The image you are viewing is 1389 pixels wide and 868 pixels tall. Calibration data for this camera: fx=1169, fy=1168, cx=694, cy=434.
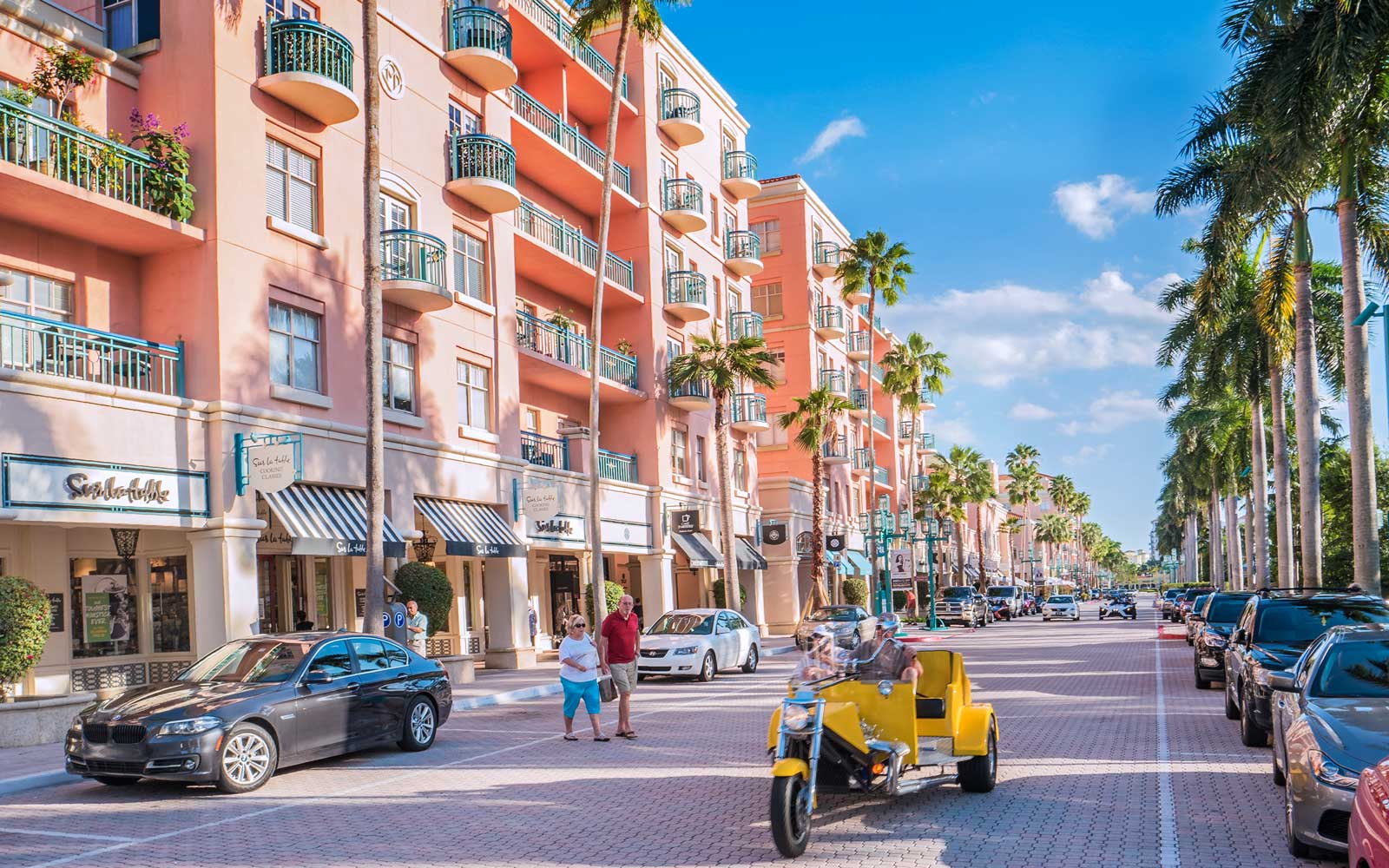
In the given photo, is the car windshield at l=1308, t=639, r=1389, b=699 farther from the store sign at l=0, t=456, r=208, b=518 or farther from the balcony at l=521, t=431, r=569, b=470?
the balcony at l=521, t=431, r=569, b=470

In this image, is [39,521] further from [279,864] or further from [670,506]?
[670,506]

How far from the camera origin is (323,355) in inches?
892

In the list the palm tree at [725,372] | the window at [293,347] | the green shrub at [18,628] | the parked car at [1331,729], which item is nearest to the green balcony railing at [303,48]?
the window at [293,347]

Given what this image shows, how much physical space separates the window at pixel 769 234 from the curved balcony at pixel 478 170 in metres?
30.1

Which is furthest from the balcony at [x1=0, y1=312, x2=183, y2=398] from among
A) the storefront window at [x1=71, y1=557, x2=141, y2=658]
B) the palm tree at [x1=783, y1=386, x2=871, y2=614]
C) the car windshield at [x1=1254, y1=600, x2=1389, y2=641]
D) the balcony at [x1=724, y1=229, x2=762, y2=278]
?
the palm tree at [x1=783, y1=386, x2=871, y2=614]

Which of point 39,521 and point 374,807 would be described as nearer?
point 374,807

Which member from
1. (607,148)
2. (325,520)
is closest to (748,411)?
(607,148)

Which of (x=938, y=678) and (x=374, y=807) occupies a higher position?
(x=938, y=678)

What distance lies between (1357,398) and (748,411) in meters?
25.0

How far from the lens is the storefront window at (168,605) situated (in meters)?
21.2

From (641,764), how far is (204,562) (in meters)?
10.1

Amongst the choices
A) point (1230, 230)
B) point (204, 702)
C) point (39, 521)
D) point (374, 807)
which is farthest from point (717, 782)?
point (1230, 230)

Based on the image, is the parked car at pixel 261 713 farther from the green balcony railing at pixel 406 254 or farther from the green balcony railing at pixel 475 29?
the green balcony railing at pixel 475 29

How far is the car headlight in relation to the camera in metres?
11.5
